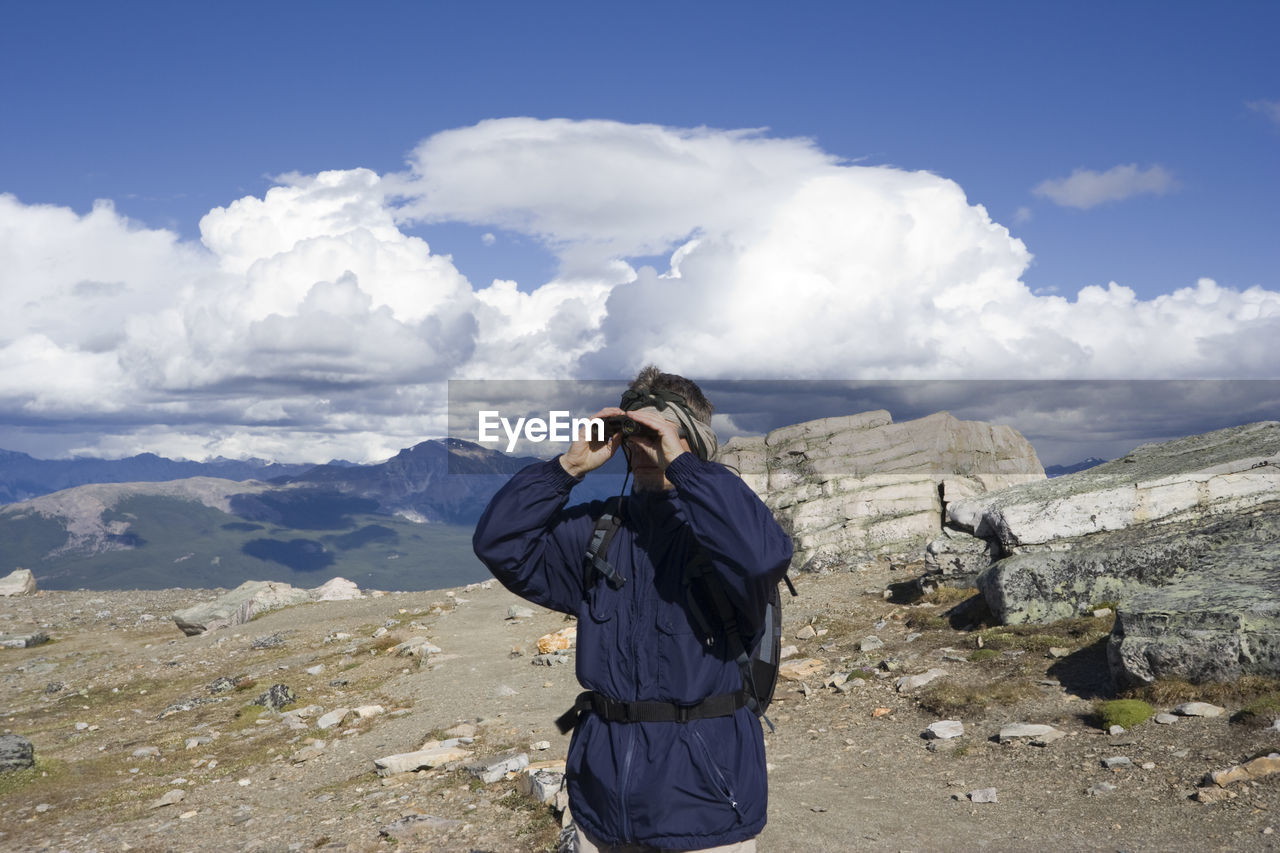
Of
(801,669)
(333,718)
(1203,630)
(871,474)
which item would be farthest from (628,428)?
(871,474)

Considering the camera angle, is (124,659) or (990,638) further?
(124,659)

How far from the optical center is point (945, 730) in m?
10.8

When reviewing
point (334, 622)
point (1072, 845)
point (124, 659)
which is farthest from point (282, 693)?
point (1072, 845)

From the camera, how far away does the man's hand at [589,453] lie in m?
3.98

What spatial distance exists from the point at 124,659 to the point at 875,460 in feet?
81.3

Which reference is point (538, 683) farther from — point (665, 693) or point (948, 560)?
point (665, 693)

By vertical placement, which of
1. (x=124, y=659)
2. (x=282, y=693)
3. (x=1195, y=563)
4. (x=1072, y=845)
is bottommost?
(x=124, y=659)

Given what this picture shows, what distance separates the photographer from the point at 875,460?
101 feet

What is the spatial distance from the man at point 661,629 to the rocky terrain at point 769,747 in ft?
16.5

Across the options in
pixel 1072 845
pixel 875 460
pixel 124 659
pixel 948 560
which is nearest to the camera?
pixel 1072 845

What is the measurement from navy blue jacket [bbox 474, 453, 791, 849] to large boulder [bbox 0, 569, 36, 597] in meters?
50.5

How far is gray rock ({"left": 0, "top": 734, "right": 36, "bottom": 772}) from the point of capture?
1352 centimetres

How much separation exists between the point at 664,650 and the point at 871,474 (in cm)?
2646

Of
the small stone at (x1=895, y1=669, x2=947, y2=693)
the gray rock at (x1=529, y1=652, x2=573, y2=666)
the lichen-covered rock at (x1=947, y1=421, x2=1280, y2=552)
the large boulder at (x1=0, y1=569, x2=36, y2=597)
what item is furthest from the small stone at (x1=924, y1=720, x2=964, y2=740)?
the large boulder at (x1=0, y1=569, x2=36, y2=597)
